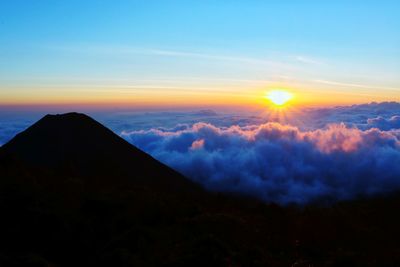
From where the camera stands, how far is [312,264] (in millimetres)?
19875

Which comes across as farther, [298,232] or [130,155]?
[130,155]

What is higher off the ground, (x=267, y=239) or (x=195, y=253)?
(x=195, y=253)

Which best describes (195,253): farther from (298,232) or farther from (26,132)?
(26,132)

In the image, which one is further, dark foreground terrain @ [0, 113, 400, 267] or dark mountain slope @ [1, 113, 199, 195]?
dark mountain slope @ [1, 113, 199, 195]

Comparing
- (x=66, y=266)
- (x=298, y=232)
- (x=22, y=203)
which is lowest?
(x=298, y=232)

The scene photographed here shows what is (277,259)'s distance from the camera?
1964 cm

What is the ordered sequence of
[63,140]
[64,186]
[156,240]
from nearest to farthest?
[156,240]
[64,186]
[63,140]

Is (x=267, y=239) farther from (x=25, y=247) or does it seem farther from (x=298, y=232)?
(x=25, y=247)

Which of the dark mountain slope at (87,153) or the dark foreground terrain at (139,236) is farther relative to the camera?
the dark mountain slope at (87,153)

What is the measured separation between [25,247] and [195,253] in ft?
23.4

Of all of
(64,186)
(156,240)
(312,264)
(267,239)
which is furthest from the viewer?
(64,186)

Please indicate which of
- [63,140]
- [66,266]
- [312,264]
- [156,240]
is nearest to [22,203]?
[66,266]

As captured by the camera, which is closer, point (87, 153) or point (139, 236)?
point (139, 236)

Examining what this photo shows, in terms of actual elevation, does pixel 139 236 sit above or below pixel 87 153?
above
